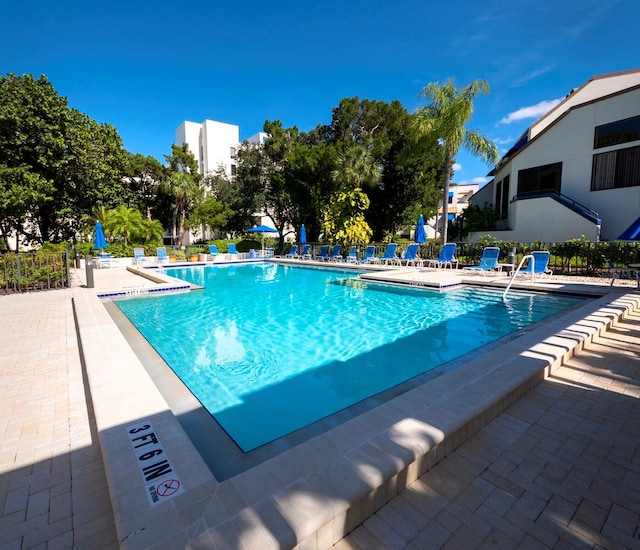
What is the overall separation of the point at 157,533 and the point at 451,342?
17.5ft

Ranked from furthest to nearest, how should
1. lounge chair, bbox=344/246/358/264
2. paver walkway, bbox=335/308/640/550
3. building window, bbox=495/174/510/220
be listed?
building window, bbox=495/174/510/220
lounge chair, bbox=344/246/358/264
paver walkway, bbox=335/308/640/550

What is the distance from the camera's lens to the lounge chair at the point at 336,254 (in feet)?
65.9

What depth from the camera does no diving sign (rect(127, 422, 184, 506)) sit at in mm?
1939

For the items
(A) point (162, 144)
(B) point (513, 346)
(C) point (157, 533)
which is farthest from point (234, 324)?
(A) point (162, 144)

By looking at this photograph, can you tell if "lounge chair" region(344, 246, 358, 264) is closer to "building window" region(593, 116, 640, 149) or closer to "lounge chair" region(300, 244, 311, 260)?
"lounge chair" region(300, 244, 311, 260)

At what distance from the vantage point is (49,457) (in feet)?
8.24

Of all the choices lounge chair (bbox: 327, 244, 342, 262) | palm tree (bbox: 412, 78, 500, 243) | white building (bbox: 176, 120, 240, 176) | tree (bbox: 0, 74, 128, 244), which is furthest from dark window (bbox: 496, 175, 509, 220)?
white building (bbox: 176, 120, 240, 176)

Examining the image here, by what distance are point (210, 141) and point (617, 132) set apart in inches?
1486

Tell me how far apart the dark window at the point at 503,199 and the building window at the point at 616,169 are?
18.0ft

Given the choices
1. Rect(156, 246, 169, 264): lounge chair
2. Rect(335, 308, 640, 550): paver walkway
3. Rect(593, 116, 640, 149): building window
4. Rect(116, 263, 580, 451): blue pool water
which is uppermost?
Rect(593, 116, 640, 149): building window

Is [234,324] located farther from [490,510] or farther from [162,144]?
[162,144]

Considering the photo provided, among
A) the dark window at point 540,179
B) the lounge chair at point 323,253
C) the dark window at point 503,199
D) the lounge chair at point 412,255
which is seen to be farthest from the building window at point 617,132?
the lounge chair at point 323,253

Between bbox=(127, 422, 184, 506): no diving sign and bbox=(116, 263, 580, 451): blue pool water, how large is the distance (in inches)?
36.4

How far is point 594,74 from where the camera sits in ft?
65.3
